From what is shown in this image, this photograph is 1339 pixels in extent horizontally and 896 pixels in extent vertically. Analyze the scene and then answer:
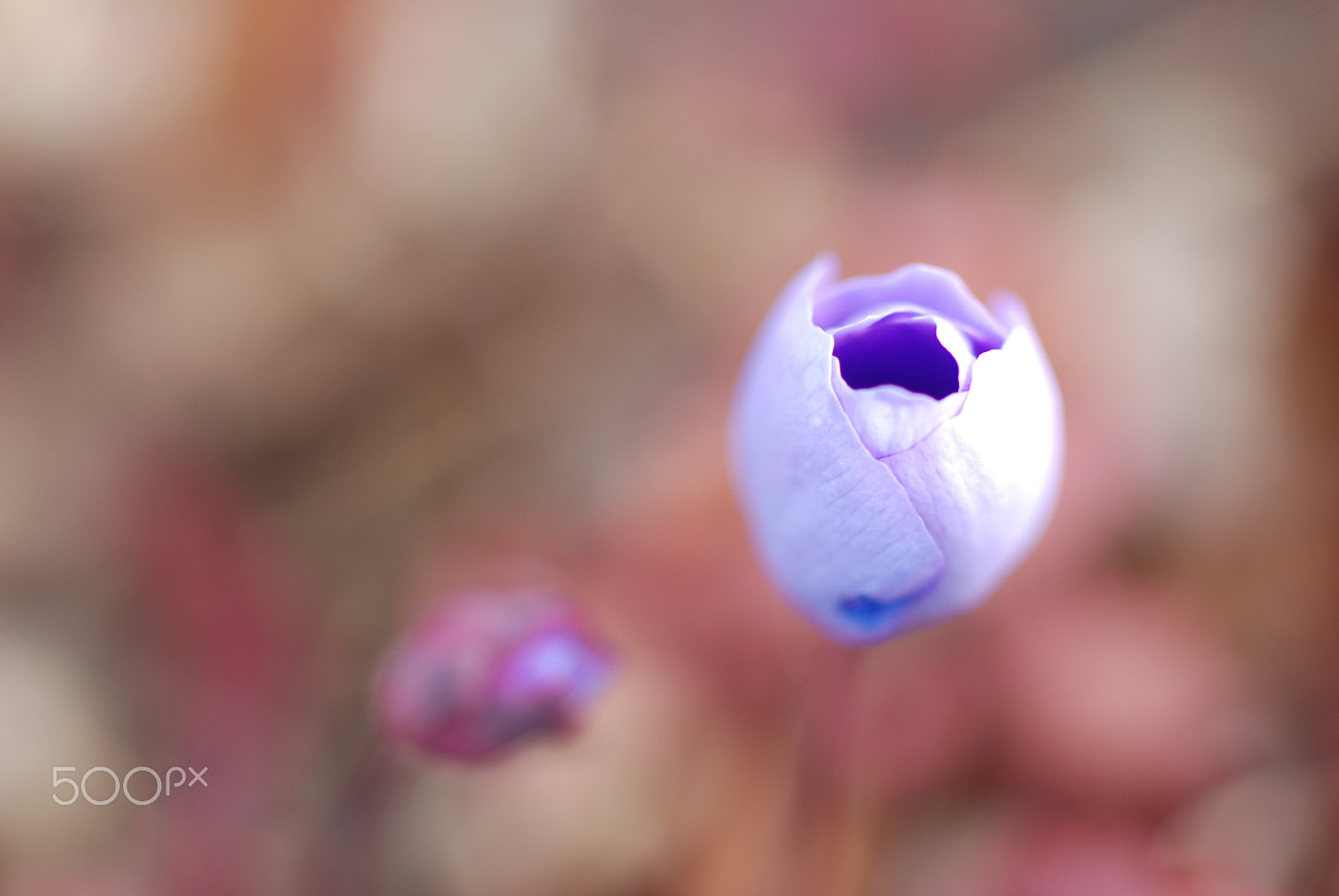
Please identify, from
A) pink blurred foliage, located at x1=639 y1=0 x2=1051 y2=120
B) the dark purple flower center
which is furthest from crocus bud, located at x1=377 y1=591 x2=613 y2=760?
pink blurred foliage, located at x1=639 y1=0 x2=1051 y2=120

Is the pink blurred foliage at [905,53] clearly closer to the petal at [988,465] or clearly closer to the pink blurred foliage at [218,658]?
the pink blurred foliage at [218,658]

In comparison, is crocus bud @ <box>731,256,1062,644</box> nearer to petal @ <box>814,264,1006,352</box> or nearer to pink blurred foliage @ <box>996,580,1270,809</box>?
petal @ <box>814,264,1006,352</box>

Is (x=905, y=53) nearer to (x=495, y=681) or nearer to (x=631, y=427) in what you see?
(x=631, y=427)

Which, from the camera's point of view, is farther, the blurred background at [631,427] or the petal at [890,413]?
the blurred background at [631,427]

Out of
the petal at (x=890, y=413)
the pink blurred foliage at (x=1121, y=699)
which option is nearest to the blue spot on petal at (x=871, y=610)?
the petal at (x=890, y=413)

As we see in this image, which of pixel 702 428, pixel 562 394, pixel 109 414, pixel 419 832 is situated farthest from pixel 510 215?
pixel 419 832

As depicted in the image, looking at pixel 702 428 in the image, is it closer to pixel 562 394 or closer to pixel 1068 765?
pixel 562 394

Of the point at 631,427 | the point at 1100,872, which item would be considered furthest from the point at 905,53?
the point at 1100,872

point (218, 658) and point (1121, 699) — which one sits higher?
point (218, 658)
